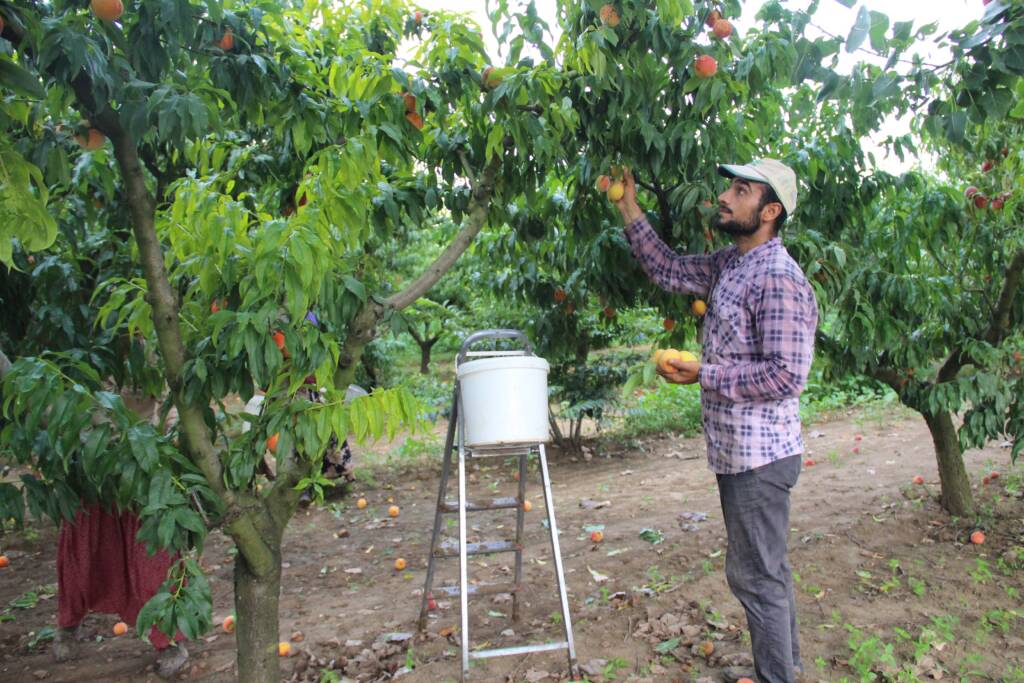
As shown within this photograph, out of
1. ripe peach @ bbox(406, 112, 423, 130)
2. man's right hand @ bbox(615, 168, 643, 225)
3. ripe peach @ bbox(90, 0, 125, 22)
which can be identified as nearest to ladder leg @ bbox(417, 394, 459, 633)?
man's right hand @ bbox(615, 168, 643, 225)

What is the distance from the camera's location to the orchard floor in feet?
10.7

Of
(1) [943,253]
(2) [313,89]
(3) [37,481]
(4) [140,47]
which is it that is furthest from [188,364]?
(1) [943,253]

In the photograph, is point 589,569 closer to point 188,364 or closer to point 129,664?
point 129,664

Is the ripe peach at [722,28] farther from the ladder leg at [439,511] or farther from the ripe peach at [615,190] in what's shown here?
the ladder leg at [439,511]

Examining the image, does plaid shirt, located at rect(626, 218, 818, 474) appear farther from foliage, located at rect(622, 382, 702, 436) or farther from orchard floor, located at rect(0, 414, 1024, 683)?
foliage, located at rect(622, 382, 702, 436)

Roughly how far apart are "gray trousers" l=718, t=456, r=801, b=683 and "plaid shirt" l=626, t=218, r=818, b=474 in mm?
69

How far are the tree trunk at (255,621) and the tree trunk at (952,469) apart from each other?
4.06 metres

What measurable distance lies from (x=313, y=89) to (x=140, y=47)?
2.82ft

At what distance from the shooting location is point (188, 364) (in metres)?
2.33

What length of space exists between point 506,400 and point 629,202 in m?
0.97

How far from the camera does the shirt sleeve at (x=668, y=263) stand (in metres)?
3.08

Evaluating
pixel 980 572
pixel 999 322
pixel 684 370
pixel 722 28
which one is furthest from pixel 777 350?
pixel 999 322

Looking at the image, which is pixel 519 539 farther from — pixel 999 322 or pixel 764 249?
pixel 999 322

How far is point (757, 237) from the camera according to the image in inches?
110
